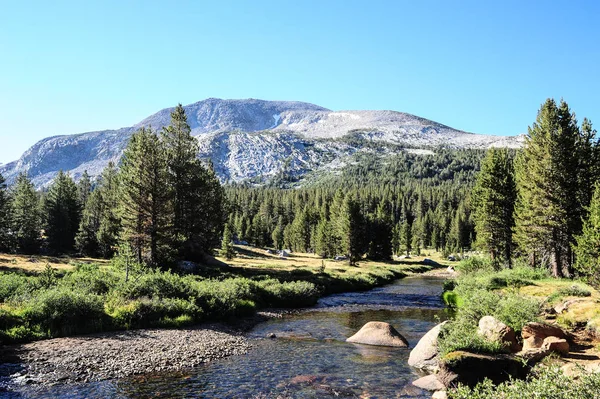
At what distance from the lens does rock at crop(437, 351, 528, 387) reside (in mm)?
15945

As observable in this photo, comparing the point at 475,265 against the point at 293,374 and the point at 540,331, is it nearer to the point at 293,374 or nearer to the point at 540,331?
the point at 540,331

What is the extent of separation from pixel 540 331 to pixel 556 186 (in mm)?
25139

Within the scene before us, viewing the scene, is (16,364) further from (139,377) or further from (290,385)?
(290,385)

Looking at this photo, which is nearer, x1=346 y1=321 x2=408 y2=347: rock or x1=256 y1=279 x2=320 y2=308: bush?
x1=346 y1=321 x2=408 y2=347: rock

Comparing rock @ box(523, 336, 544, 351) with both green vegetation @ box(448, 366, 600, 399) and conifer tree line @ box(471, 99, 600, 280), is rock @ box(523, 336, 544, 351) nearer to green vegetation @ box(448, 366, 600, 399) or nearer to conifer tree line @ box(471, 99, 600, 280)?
green vegetation @ box(448, 366, 600, 399)

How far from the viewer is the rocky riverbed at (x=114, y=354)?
17875 mm

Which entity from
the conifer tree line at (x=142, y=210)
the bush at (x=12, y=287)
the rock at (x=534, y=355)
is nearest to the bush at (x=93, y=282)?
the bush at (x=12, y=287)

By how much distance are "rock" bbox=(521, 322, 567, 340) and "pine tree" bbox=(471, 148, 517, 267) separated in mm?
33154

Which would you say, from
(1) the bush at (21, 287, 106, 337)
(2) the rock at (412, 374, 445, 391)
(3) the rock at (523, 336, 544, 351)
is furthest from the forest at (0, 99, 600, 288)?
(2) the rock at (412, 374, 445, 391)

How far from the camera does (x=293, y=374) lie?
61.9 feet

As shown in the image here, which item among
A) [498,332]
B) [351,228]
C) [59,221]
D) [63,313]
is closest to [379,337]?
[498,332]

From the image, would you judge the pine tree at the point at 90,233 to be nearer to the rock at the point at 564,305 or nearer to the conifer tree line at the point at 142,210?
the conifer tree line at the point at 142,210

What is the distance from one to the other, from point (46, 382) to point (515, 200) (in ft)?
170

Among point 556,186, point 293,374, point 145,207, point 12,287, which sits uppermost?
point 556,186
